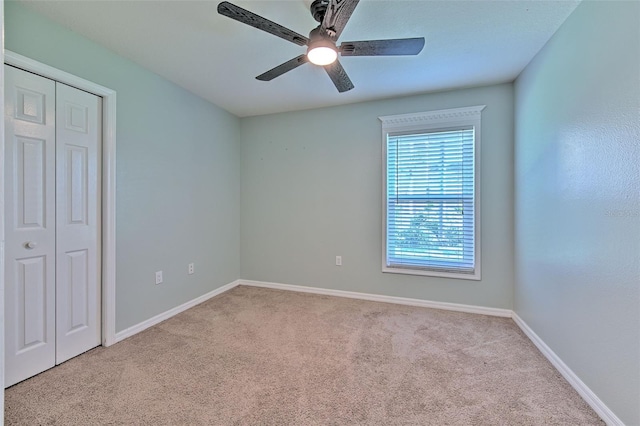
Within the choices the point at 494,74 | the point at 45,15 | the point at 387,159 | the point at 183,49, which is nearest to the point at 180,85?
the point at 183,49

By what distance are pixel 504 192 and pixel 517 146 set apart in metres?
0.47

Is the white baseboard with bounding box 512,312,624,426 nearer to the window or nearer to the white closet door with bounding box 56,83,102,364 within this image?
the window

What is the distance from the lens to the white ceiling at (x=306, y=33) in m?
1.87

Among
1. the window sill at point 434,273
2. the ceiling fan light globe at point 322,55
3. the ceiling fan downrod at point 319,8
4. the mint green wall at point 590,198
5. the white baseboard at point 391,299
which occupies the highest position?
the ceiling fan downrod at point 319,8

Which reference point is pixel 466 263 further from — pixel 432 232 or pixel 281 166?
pixel 281 166

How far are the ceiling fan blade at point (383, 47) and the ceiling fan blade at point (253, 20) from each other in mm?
270

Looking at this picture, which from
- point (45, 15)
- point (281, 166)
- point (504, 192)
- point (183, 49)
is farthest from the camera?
point (281, 166)

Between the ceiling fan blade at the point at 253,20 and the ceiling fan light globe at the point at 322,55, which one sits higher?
the ceiling fan blade at the point at 253,20

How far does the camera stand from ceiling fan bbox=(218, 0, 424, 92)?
4.87 ft

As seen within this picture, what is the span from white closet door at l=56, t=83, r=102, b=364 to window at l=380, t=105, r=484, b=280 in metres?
2.81

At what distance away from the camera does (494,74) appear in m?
2.77

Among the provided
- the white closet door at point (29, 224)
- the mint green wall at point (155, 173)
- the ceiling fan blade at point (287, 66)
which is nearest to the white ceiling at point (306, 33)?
the mint green wall at point (155, 173)

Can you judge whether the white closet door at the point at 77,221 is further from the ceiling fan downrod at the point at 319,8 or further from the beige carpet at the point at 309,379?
the ceiling fan downrod at the point at 319,8

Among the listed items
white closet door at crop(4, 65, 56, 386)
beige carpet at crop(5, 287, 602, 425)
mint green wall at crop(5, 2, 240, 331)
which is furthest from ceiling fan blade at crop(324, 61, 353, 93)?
beige carpet at crop(5, 287, 602, 425)
